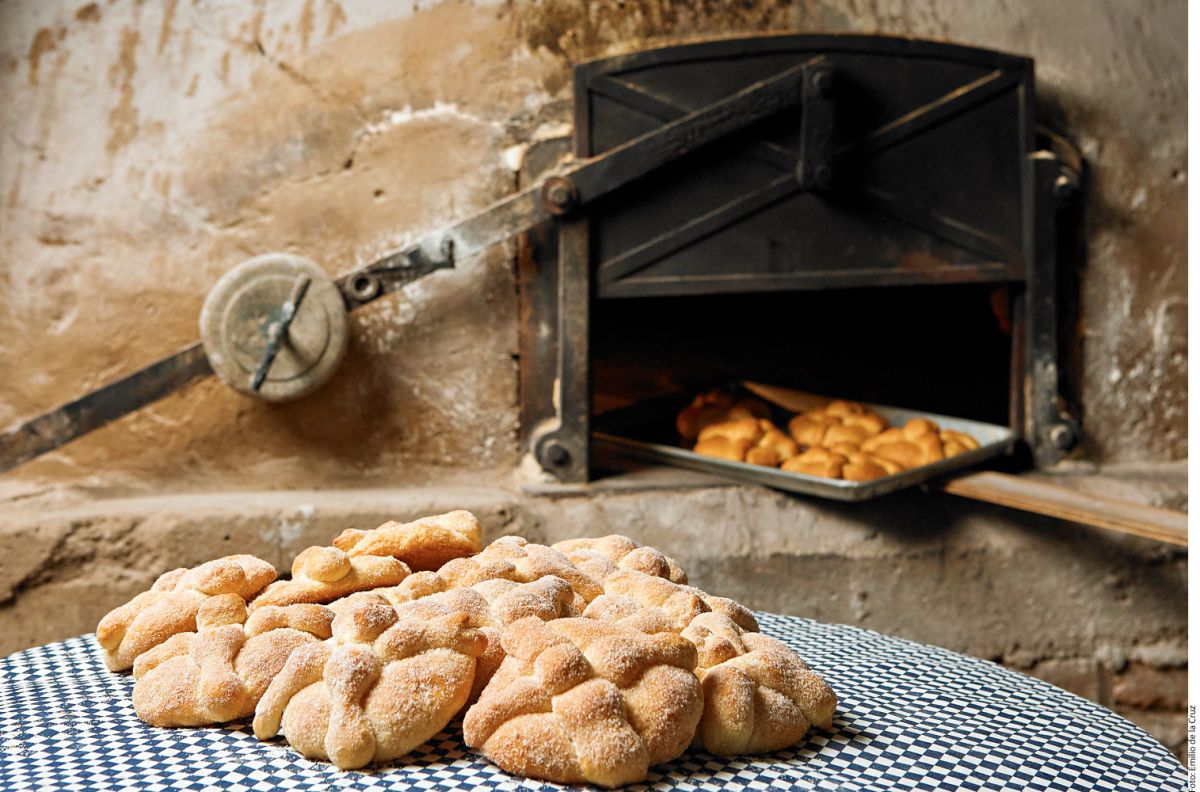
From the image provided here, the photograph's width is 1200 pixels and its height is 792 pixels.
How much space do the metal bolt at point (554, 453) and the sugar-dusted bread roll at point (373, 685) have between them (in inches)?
60.9

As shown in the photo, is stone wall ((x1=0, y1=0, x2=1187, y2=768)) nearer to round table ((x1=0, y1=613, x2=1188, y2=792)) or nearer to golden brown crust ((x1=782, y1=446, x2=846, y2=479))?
golden brown crust ((x1=782, y1=446, x2=846, y2=479))

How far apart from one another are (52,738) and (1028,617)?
2.26 m

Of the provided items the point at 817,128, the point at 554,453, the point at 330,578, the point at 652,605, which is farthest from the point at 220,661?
the point at 817,128

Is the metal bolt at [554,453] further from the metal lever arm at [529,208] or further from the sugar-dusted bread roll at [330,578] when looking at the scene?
the sugar-dusted bread roll at [330,578]

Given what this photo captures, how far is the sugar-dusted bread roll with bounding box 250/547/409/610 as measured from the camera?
1.03 m

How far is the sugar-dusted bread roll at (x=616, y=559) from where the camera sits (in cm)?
113

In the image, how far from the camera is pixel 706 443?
269 centimetres

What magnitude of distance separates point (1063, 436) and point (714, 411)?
890mm

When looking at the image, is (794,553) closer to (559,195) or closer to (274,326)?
(559,195)

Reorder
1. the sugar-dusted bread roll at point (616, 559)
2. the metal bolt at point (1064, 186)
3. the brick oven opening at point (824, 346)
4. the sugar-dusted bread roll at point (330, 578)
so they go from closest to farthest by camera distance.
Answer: the sugar-dusted bread roll at point (330, 578)
the sugar-dusted bread roll at point (616, 559)
the metal bolt at point (1064, 186)
the brick oven opening at point (824, 346)

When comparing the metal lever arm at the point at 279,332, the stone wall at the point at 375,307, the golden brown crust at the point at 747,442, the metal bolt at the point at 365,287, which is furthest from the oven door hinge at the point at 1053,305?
the metal lever arm at the point at 279,332

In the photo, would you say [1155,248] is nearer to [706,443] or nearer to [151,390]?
[706,443]

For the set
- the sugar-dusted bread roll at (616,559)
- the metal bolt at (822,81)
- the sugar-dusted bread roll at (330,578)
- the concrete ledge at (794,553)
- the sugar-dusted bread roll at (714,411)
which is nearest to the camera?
the sugar-dusted bread roll at (330,578)

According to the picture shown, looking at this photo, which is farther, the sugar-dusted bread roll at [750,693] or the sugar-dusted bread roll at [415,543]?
the sugar-dusted bread roll at [415,543]
